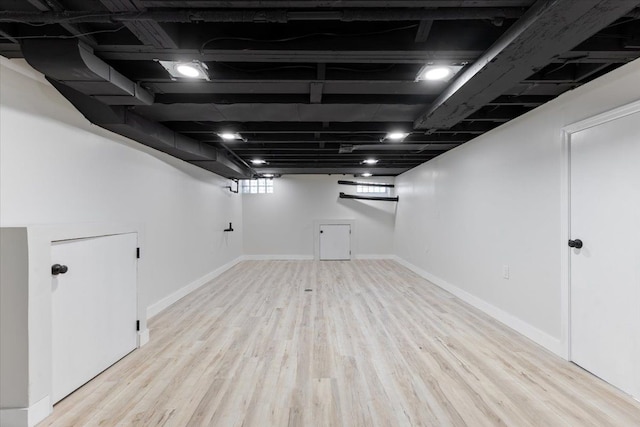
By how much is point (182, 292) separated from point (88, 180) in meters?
2.22

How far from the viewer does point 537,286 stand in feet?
8.93

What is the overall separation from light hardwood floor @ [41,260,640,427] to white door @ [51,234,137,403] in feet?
0.43

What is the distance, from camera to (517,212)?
9.81 feet

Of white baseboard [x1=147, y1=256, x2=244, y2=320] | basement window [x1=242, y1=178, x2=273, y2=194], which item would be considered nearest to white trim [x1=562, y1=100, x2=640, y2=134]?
white baseboard [x1=147, y1=256, x2=244, y2=320]

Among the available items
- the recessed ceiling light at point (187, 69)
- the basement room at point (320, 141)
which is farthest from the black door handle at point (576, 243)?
the recessed ceiling light at point (187, 69)

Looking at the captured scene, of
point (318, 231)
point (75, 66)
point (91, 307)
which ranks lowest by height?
point (91, 307)

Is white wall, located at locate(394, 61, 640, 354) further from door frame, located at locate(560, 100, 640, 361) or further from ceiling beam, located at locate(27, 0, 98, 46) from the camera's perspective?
ceiling beam, located at locate(27, 0, 98, 46)

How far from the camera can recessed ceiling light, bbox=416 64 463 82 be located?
199 centimetres

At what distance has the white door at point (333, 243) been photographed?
7.52 m

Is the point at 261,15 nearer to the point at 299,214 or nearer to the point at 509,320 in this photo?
the point at 509,320

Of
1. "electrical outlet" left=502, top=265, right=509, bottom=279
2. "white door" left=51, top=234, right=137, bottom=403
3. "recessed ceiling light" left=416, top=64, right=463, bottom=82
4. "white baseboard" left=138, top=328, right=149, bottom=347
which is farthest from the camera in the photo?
"electrical outlet" left=502, top=265, right=509, bottom=279

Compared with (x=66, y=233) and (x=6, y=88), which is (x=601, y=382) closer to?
(x=66, y=233)

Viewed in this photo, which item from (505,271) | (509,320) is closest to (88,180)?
(505,271)

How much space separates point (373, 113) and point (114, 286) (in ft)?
9.00
